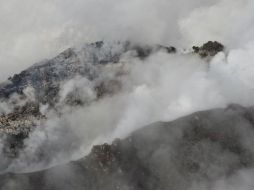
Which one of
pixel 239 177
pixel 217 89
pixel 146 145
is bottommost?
pixel 239 177

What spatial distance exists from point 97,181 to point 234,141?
33965 millimetres

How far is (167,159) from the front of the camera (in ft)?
464

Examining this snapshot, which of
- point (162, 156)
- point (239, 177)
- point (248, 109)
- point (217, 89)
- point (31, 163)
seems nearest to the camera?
point (239, 177)

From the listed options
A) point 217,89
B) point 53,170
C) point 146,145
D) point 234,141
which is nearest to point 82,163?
point 53,170

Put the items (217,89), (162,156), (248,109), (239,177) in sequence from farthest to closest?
(217,89) < (248,109) < (162,156) < (239,177)

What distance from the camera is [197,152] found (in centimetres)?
14100

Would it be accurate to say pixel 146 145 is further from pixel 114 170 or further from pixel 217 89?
pixel 217 89

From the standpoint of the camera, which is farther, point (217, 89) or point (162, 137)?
point (217, 89)

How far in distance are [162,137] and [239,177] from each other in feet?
77.2

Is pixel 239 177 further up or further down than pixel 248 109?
further down

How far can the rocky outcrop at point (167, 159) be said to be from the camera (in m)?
137

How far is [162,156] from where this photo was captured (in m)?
143

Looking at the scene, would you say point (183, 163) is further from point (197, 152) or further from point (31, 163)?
point (31, 163)

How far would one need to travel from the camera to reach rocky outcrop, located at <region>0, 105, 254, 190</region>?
448ft
